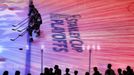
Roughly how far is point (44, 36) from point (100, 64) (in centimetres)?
181

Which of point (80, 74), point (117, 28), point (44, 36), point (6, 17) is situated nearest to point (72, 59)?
point (80, 74)

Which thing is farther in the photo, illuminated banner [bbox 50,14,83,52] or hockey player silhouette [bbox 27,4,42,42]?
illuminated banner [bbox 50,14,83,52]

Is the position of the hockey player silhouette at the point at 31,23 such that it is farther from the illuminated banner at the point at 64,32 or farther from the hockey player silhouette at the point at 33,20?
the illuminated banner at the point at 64,32

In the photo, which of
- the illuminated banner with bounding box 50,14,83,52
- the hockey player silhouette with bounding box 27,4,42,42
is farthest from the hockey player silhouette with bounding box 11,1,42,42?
the illuminated banner with bounding box 50,14,83,52

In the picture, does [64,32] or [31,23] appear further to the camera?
[64,32]

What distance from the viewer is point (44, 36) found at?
28.5ft

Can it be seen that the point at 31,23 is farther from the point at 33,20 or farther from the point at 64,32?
the point at 64,32

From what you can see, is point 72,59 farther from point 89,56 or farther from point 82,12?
point 82,12

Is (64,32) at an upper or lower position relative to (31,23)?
lower

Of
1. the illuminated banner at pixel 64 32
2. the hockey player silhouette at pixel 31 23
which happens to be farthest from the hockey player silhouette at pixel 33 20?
the illuminated banner at pixel 64 32

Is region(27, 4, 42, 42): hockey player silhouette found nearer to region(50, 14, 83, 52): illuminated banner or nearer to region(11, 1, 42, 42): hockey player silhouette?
region(11, 1, 42, 42): hockey player silhouette

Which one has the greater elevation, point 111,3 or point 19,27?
point 111,3

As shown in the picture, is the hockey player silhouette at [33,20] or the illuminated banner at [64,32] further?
the illuminated banner at [64,32]

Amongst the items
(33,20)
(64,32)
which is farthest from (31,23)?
(64,32)
